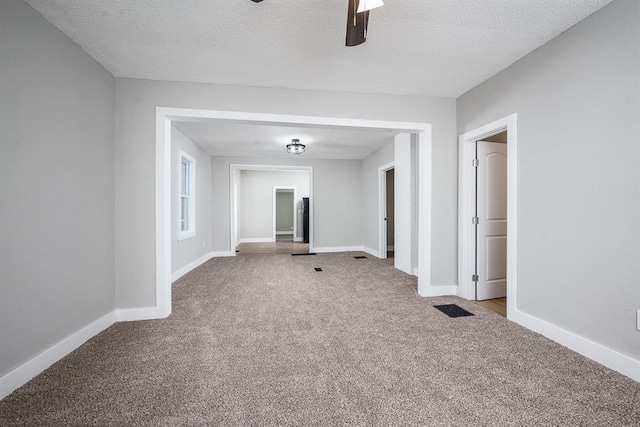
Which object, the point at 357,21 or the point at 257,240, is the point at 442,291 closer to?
the point at 357,21

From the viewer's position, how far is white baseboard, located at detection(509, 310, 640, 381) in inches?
66.4

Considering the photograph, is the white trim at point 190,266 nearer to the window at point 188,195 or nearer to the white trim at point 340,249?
the window at point 188,195

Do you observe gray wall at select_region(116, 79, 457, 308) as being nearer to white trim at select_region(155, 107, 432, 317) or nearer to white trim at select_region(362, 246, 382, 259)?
Result: white trim at select_region(155, 107, 432, 317)

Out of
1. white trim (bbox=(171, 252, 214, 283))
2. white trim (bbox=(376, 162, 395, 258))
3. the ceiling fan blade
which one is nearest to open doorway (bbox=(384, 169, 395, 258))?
white trim (bbox=(376, 162, 395, 258))

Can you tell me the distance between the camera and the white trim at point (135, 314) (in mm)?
2641

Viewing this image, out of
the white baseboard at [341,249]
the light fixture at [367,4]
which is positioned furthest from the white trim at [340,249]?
the light fixture at [367,4]

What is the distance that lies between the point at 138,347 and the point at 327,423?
1.67 metres

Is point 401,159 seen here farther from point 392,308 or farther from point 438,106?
point 392,308

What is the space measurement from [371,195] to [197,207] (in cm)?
390

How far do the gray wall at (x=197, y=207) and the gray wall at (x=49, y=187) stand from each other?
5.68 ft

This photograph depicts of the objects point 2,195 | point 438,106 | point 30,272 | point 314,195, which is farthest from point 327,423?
point 314,195

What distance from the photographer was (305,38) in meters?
2.12

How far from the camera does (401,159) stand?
474cm

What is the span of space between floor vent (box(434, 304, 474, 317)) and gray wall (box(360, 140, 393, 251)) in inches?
124
